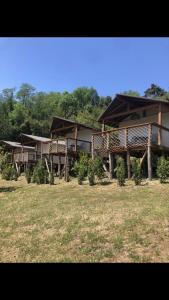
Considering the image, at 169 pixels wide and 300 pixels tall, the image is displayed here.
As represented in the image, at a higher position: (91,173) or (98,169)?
(98,169)

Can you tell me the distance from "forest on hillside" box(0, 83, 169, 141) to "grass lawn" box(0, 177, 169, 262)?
36926mm

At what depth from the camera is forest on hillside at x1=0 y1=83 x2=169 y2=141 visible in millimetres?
54531

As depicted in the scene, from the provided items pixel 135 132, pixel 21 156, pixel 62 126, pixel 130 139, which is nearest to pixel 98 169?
pixel 135 132

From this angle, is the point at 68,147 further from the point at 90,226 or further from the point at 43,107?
the point at 43,107

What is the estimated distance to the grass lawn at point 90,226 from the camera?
8312mm

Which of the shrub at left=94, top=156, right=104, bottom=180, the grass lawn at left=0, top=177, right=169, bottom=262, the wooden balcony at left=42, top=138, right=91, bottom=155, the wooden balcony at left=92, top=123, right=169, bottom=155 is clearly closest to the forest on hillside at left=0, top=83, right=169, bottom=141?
the wooden balcony at left=42, top=138, right=91, bottom=155

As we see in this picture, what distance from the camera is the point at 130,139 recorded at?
22219 millimetres

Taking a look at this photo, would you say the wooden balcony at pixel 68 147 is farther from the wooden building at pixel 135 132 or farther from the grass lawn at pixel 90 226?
the grass lawn at pixel 90 226

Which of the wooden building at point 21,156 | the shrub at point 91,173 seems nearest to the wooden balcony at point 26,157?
the wooden building at point 21,156

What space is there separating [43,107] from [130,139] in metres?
56.0

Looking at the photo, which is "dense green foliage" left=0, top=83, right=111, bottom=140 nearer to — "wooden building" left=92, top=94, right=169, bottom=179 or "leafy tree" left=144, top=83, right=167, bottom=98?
"leafy tree" left=144, top=83, right=167, bottom=98
